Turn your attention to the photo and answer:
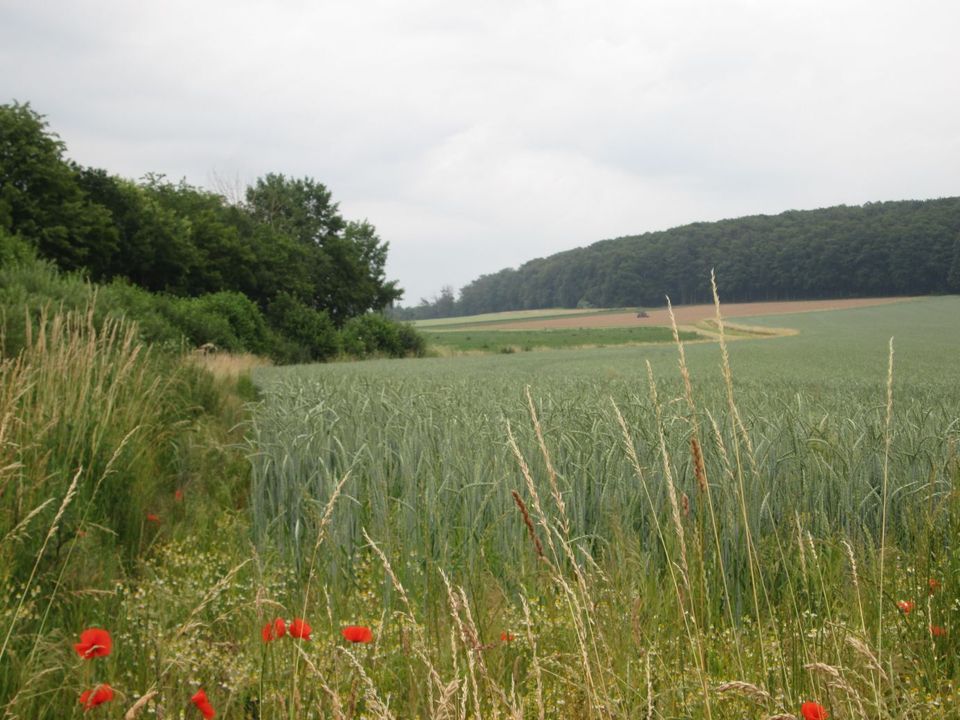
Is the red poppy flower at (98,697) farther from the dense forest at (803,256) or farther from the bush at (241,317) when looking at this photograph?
the dense forest at (803,256)

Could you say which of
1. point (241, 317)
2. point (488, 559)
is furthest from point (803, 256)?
point (488, 559)

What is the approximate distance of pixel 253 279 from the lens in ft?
141

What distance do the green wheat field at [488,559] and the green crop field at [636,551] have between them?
0.02 meters

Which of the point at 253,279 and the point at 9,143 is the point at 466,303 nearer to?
the point at 253,279

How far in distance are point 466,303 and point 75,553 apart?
98.3 metres

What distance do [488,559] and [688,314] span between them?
52.9 metres

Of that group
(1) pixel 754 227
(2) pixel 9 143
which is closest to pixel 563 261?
(1) pixel 754 227

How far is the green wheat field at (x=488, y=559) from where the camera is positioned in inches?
79.0

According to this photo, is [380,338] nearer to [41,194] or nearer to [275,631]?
[41,194]

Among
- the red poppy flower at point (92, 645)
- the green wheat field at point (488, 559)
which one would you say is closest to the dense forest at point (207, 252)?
the green wheat field at point (488, 559)

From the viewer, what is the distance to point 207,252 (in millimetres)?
41219

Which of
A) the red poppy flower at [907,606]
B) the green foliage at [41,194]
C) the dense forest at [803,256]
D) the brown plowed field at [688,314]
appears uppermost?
the green foliage at [41,194]

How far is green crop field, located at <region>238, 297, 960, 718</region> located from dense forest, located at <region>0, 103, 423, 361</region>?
9.65 meters

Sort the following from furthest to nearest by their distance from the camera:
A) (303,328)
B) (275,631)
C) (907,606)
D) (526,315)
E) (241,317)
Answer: (526,315) < (303,328) < (241,317) < (907,606) < (275,631)
